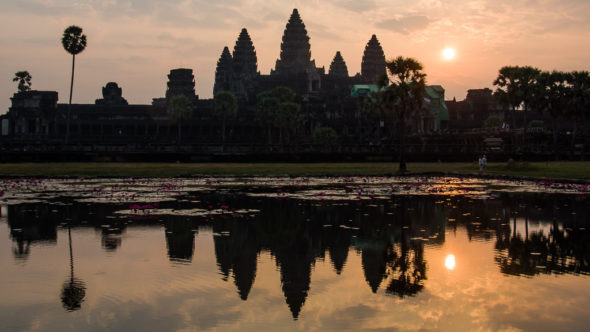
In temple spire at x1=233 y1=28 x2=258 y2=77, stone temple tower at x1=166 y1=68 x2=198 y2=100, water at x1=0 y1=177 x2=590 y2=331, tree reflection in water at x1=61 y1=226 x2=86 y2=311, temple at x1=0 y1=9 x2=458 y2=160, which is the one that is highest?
temple spire at x1=233 y1=28 x2=258 y2=77

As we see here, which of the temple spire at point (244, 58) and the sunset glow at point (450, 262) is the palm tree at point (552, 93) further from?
the temple spire at point (244, 58)

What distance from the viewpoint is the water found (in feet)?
28.9

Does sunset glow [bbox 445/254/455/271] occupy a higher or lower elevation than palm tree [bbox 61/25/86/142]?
lower

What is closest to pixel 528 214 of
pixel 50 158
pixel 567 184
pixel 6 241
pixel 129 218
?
pixel 129 218

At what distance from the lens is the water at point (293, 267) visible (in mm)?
8812

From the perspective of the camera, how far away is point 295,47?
609 feet

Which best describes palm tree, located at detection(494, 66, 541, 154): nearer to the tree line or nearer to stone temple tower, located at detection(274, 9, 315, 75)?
the tree line

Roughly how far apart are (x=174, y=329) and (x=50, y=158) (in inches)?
2284

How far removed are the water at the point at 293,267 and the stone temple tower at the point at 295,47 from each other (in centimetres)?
16455

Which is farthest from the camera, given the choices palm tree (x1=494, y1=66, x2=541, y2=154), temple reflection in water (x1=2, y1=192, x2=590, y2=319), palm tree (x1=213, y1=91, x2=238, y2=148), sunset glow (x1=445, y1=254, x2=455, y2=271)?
palm tree (x1=213, y1=91, x2=238, y2=148)

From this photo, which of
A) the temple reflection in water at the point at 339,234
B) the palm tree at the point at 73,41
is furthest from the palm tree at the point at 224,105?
the temple reflection in water at the point at 339,234

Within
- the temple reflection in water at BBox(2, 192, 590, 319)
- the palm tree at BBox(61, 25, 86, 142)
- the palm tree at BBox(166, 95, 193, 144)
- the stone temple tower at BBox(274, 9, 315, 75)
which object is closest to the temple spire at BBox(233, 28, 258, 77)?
the stone temple tower at BBox(274, 9, 315, 75)

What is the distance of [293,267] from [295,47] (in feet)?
579

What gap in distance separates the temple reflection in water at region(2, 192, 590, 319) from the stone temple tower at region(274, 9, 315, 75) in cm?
16242
